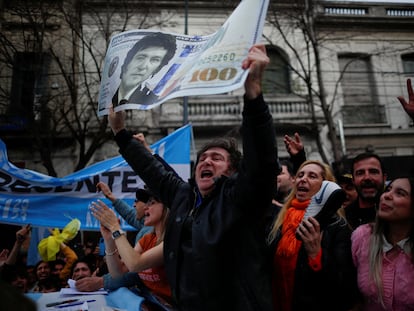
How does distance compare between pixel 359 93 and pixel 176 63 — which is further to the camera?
pixel 359 93

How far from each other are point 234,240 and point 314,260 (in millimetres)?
491

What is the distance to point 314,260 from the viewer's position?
184 centimetres

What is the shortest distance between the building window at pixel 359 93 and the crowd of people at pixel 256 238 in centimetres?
1127

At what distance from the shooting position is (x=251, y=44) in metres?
1.55

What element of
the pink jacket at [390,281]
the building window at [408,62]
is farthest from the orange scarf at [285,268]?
the building window at [408,62]

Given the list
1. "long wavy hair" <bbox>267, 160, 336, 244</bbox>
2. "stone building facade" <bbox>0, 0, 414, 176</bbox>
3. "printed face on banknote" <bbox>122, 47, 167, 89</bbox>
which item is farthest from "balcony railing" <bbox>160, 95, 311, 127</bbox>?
"printed face on banknote" <bbox>122, 47, 167, 89</bbox>

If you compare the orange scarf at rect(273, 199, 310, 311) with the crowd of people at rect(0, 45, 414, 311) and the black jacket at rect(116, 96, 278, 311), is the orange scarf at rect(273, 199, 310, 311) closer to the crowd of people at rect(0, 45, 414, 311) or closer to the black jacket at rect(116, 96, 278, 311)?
the crowd of people at rect(0, 45, 414, 311)

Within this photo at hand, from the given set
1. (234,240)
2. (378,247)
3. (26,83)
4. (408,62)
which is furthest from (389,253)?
(408,62)

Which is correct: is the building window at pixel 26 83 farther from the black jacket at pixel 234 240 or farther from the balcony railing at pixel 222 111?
the black jacket at pixel 234 240

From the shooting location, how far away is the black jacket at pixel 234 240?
5.05ft

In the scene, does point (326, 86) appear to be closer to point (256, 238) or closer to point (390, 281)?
point (390, 281)

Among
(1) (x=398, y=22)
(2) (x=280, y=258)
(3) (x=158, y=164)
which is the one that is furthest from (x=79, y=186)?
(1) (x=398, y=22)

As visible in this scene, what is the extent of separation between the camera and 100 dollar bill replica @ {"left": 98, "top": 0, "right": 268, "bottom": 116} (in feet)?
5.14

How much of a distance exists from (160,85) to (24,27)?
8938 mm
